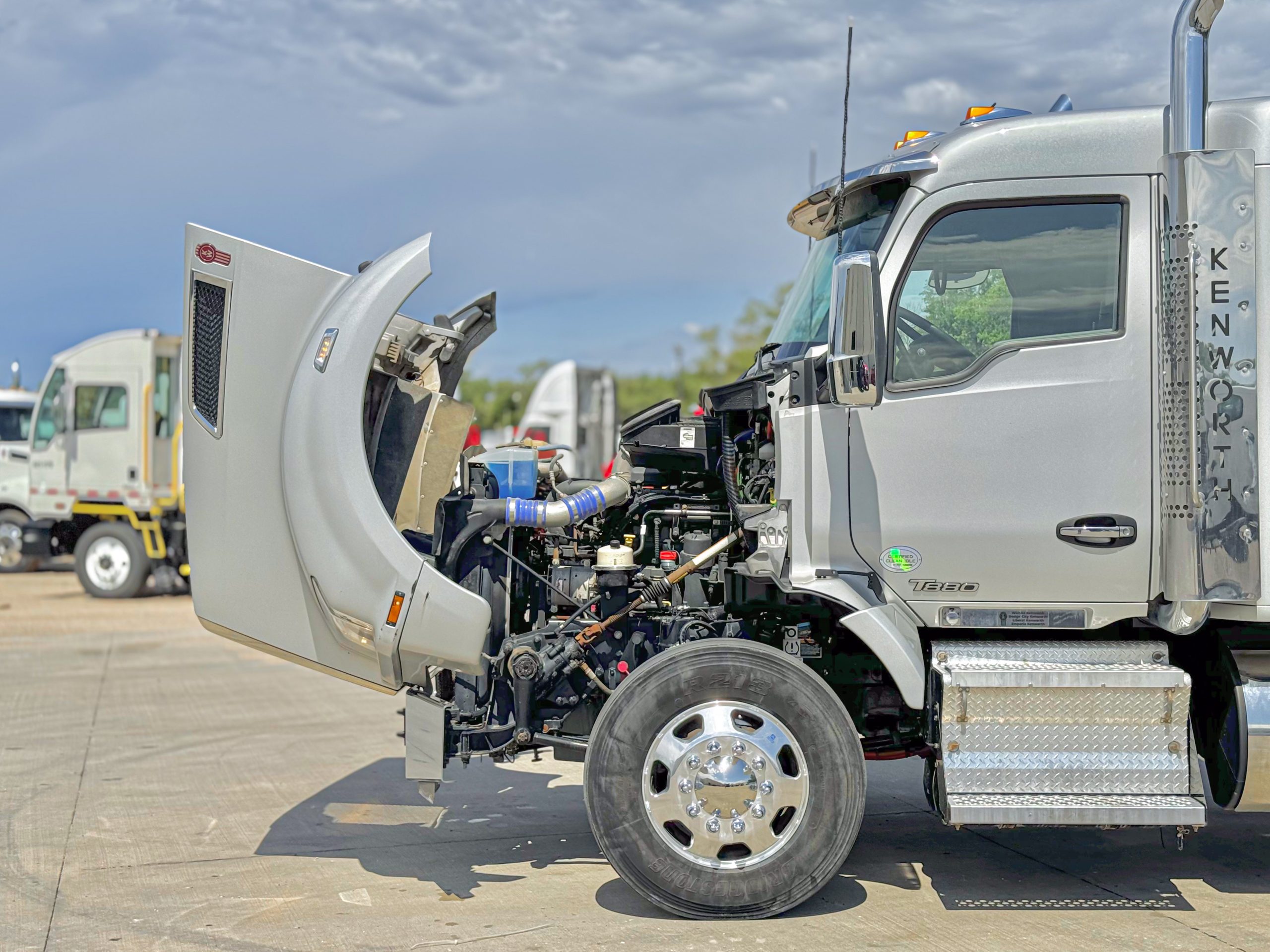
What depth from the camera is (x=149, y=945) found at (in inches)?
178

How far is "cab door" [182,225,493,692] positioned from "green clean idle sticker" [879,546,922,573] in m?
1.56

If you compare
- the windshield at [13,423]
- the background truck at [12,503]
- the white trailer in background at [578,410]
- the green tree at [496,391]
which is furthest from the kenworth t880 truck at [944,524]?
the green tree at [496,391]

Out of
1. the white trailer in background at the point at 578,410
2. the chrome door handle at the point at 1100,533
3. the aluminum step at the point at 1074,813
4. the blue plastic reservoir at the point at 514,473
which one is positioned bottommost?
the aluminum step at the point at 1074,813

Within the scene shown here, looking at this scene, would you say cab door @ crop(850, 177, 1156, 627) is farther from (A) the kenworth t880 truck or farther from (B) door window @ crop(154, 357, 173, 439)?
(B) door window @ crop(154, 357, 173, 439)

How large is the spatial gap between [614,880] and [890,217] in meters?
2.95

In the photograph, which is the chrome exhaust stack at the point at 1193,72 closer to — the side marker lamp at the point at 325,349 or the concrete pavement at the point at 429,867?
the concrete pavement at the point at 429,867

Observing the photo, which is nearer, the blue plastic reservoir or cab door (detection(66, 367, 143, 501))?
the blue plastic reservoir

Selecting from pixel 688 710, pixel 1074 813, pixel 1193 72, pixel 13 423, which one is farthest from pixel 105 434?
pixel 1193 72

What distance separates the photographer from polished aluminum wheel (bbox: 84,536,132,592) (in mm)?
17469

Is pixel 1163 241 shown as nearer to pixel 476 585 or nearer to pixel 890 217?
pixel 890 217

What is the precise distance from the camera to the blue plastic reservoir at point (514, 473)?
217 inches

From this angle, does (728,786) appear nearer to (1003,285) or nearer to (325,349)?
(1003,285)

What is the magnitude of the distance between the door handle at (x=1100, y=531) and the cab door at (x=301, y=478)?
2.25 m

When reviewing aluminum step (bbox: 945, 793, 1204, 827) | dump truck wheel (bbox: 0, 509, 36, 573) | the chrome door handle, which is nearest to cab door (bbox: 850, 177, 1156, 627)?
the chrome door handle
